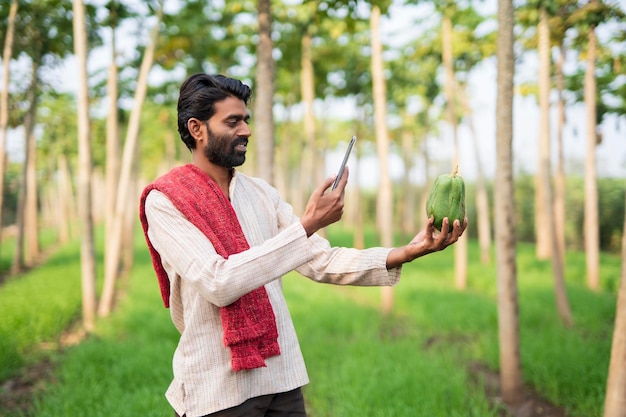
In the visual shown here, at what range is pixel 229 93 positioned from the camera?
183 cm

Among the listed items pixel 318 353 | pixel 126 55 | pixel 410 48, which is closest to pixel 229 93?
pixel 318 353

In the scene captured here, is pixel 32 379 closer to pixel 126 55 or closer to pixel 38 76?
pixel 126 55

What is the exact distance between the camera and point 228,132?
5.94 ft

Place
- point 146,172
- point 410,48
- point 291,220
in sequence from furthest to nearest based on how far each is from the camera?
point 146,172
point 410,48
point 291,220

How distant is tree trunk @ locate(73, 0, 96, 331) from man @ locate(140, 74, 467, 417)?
6.38 m

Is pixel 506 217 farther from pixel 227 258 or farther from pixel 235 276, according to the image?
pixel 235 276

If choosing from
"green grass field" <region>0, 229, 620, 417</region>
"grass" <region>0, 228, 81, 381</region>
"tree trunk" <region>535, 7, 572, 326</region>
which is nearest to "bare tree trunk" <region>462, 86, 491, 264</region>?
"green grass field" <region>0, 229, 620, 417</region>

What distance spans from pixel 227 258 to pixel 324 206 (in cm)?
34

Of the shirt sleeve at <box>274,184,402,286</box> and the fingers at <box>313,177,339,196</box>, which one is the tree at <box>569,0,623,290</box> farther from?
the fingers at <box>313,177,339,196</box>

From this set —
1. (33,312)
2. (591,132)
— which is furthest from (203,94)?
(591,132)

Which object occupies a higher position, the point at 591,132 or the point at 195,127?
the point at 591,132

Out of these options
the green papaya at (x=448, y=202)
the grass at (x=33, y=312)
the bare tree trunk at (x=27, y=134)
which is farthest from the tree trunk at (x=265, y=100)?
the bare tree trunk at (x=27, y=134)

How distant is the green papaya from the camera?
1736mm

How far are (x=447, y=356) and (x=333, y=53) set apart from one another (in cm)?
1021
